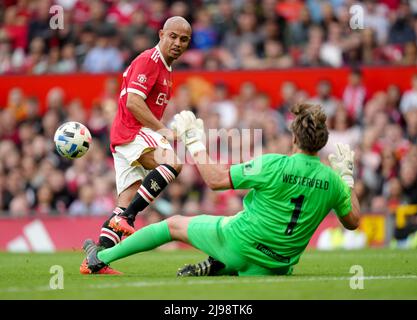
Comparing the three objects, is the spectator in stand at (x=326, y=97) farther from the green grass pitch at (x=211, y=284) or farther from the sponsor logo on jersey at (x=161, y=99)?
the sponsor logo on jersey at (x=161, y=99)

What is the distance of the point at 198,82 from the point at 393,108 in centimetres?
387

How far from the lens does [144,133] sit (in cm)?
1044

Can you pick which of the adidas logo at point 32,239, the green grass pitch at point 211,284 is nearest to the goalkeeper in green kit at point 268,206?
the green grass pitch at point 211,284

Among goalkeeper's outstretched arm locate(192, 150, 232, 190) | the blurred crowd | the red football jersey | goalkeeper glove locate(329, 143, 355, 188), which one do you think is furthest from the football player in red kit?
→ the blurred crowd

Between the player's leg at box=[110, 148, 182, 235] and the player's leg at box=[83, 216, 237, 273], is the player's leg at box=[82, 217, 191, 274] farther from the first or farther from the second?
the player's leg at box=[110, 148, 182, 235]

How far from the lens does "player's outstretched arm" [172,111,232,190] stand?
8.14m

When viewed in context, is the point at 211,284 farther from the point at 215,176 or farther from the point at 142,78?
the point at 142,78

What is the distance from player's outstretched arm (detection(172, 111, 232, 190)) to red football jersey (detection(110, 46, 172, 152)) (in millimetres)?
1742

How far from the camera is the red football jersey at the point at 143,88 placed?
10328 mm

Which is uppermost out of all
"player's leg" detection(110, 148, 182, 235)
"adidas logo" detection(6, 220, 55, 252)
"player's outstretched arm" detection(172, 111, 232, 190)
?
"player's outstretched arm" detection(172, 111, 232, 190)

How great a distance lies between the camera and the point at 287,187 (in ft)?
27.2

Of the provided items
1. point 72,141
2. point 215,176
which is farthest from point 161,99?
point 215,176

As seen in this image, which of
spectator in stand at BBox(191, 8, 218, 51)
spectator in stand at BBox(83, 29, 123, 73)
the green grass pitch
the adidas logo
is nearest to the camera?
the green grass pitch

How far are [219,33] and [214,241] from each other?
12.3m
